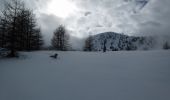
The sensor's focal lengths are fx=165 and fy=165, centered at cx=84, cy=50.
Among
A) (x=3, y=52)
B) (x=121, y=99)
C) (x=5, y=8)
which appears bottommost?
(x=121, y=99)

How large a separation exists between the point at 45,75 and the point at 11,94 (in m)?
4.10

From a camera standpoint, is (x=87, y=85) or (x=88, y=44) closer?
(x=87, y=85)

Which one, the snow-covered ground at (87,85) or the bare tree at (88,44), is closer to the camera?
the snow-covered ground at (87,85)

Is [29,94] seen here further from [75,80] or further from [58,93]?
[75,80]

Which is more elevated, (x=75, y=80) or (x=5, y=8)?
(x=5, y=8)

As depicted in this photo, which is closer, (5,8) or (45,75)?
(45,75)

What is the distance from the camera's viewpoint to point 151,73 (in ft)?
47.0

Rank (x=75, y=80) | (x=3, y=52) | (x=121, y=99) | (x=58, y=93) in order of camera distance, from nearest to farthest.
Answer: (x=121, y=99) < (x=58, y=93) < (x=75, y=80) < (x=3, y=52)

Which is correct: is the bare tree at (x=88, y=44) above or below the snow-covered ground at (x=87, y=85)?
above

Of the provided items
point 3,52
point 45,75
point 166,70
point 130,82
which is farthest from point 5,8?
point 166,70

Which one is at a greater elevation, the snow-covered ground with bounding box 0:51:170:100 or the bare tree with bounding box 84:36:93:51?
the bare tree with bounding box 84:36:93:51

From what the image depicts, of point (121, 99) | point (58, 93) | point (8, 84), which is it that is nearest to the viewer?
point (121, 99)

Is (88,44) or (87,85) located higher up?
(88,44)

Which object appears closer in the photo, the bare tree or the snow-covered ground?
the snow-covered ground
